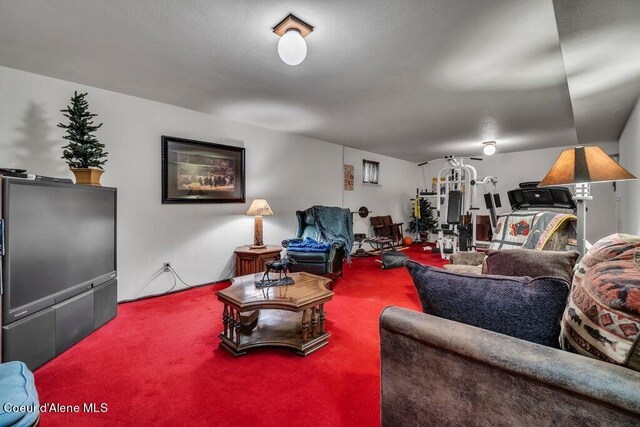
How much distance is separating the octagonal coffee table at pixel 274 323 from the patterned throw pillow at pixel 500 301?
1.14 m

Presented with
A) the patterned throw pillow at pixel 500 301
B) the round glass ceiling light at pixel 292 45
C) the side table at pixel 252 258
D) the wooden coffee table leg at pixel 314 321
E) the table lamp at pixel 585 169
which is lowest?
the wooden coffee table leg at pixel 314 321

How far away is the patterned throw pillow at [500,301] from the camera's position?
0.80 meters

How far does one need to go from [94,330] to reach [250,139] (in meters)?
2.96

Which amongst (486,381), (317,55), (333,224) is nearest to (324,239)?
(333,224)

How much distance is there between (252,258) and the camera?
11.8 feet

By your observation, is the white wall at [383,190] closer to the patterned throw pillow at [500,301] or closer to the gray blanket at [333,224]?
the gray blanket at [333,224]

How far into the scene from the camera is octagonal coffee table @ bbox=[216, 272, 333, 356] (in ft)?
6.41

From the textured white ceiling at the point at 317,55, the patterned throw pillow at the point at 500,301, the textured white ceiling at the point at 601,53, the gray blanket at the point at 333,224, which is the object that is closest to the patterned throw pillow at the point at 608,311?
the patterned throw pillow at the point at 500,301

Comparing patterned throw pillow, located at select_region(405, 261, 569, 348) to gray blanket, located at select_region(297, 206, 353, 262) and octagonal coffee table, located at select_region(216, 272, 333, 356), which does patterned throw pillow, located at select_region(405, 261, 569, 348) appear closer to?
octagonal coffee table, located at select_region(216, 272, 333, 356)

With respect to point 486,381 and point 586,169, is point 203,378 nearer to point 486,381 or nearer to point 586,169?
point 486,381

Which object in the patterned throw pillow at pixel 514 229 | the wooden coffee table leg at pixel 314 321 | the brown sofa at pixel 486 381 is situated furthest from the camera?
the patterned throw pillow at pixel 514 229

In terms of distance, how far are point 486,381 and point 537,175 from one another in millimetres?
7017

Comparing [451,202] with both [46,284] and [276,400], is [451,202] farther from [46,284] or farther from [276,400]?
[46,284]

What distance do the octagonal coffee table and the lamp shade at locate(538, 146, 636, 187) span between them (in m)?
1.72
